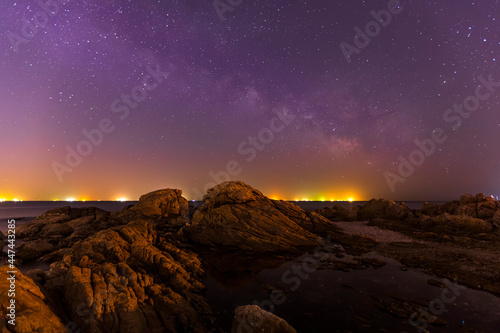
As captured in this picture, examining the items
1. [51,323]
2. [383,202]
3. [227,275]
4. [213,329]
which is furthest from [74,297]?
[383,202]

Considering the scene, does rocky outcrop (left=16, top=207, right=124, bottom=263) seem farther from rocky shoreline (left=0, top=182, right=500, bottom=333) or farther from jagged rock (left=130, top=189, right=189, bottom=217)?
jagged rock (left=130, top=189, right=189, bottom=217)

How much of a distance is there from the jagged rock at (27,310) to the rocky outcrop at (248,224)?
63.8ft

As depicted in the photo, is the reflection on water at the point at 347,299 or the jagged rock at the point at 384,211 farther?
the jagged rock at the point at 384,211

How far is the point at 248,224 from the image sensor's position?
28.6 metres

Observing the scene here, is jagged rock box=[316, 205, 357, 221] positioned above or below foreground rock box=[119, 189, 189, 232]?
below

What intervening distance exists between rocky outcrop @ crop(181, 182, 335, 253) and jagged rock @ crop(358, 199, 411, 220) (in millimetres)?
21977

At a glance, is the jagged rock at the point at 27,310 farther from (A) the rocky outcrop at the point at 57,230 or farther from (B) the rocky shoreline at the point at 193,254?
(A) the rocky outcrop at the point at 57,230

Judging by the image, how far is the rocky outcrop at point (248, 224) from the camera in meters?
26.7

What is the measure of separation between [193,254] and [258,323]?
13.6 meters

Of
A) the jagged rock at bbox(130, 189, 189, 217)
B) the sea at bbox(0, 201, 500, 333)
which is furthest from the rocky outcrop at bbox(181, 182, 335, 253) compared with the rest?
the jagged rock at bbox(130, 189, 189, 217)

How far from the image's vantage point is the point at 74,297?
371 inches

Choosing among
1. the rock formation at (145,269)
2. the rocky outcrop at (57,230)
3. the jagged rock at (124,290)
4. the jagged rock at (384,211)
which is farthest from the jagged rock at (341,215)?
the rocky outcrop at (57,230)

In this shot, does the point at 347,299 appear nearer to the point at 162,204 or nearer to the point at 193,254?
the point at 193,254

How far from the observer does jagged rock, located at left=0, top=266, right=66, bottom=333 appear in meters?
6.79
